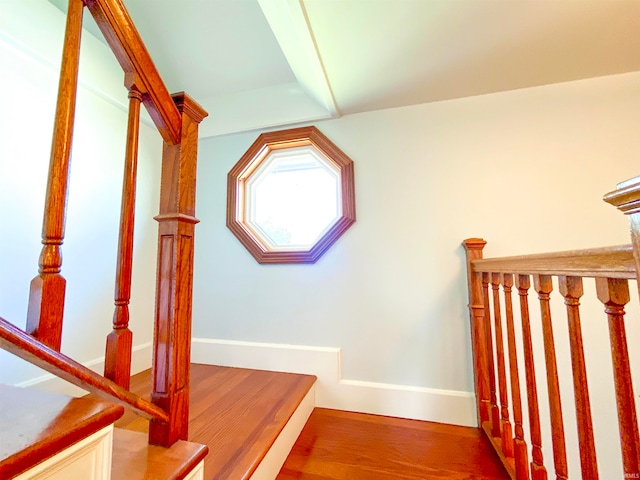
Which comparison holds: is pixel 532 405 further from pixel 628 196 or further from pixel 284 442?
pixel 284 442

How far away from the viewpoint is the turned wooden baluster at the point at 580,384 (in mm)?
612

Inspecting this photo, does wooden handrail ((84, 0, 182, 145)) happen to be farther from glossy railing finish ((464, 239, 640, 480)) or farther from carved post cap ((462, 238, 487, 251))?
carved post cap ((462, 238, 487, 251))

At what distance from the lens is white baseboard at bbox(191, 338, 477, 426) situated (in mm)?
1423

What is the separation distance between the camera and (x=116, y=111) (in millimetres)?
1681

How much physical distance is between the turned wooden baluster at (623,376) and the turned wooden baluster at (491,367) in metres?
0.76

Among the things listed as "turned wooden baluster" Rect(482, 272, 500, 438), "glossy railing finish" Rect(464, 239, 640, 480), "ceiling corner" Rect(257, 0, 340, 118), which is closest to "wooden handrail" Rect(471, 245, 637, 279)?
"glossy railing finish" Rect(464, 239, 640, 480)

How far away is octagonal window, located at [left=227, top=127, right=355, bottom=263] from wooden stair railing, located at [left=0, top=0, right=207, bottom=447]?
101 centimetres

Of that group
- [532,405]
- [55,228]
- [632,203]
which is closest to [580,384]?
[532,405]

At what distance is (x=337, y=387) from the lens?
1570mm

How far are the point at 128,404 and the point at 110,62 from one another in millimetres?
2036

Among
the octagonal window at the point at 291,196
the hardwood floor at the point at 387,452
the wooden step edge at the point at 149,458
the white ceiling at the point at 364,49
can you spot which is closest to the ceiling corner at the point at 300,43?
the white ceiling at the point at 364,49

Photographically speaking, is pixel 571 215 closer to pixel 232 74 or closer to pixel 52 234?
pixel 52 234

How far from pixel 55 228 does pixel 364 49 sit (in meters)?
1.35

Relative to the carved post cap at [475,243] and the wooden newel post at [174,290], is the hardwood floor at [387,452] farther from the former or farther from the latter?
the carved post cap at [475,243]
